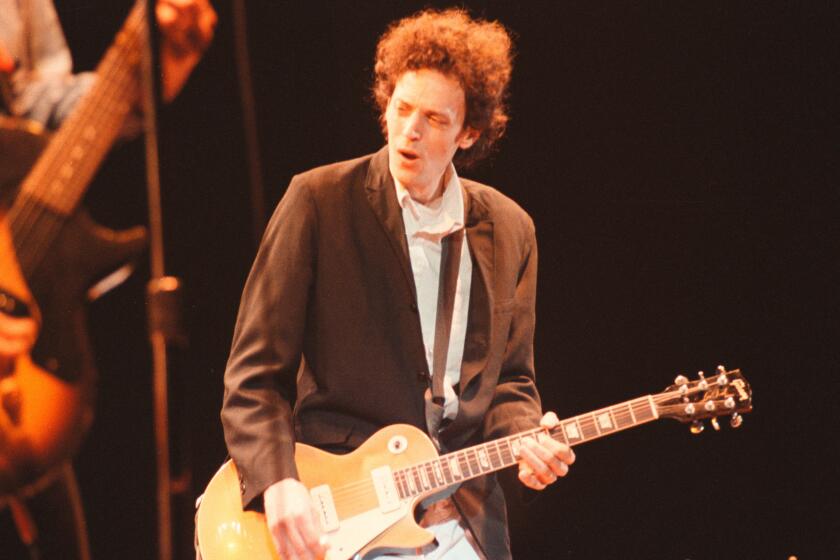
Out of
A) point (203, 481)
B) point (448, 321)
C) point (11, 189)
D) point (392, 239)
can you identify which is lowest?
point (203, 481)

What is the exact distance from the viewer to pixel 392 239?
224 centimetres

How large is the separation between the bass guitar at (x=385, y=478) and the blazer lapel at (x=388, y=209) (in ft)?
1.31

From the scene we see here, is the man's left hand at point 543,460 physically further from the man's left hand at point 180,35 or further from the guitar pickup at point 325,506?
the man's left hand at point 180,35

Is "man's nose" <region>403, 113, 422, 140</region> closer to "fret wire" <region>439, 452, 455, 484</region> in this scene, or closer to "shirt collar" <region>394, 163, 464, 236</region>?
"shirt collar" <region>394, 163, 464, 236</region>

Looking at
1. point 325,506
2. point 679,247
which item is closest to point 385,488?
point 325,506

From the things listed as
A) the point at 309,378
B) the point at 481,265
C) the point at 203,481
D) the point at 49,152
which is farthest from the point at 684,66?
the point at 49,152

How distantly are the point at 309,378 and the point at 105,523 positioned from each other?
1.09 meters

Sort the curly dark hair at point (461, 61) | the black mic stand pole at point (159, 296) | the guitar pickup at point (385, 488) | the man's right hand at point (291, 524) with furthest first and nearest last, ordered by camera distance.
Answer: the curly dark hair at point (461, 61) < the guitar pickup at point (385, 488) < the man's right hand at point (291, 524) < the black mic stand pole at point (159, 296)

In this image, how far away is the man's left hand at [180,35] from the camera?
969mm

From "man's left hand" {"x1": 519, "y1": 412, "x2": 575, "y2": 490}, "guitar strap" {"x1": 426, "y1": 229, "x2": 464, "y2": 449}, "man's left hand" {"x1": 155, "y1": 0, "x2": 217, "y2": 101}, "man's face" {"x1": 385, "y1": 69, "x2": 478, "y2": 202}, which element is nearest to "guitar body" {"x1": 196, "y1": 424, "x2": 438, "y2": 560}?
"guitar strap" {"x1": 426, "y1": 229, "x2": 464, "y2": 449}

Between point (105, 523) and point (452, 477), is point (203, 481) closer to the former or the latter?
point (452, 477)

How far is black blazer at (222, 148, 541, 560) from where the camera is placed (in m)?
2.09

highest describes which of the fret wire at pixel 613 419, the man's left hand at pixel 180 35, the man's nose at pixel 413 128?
the man's left hand at pixel 180 35

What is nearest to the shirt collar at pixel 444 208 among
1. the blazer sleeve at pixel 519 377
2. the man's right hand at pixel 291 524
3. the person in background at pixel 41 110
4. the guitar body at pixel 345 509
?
the blazer sleeve at pixel 519 377
